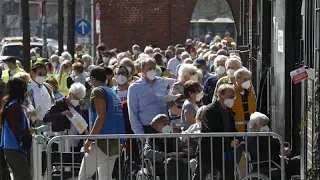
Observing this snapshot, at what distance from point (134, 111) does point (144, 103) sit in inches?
9.1

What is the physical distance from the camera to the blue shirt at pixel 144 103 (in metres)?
13.6

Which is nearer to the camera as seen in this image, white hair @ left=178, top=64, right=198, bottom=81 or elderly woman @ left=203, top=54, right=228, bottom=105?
white hair @ left=178, top=64, right=198, bottom=81

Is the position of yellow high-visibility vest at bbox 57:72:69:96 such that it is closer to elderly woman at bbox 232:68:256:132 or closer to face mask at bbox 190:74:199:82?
face mask at bbox 190:74:199:82

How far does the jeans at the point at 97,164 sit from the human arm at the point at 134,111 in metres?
1.33

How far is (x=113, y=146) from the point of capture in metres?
11.8

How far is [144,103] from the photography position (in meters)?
13.8

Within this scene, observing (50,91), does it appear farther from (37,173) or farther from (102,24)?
(102,24)

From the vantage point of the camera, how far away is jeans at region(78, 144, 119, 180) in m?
11.4

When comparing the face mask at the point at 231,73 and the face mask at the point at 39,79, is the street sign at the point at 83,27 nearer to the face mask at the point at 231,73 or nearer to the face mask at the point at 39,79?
the face mask at the point at 39,79

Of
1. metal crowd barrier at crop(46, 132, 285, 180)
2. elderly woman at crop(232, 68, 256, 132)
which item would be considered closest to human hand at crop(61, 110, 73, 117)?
elderly woman at crop(232, 68, 256, 132)

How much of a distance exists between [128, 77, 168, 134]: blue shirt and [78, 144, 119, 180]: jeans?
144 centimetres

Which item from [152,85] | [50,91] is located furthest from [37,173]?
[50,91]

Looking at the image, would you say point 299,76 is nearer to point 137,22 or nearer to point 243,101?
point 243,101

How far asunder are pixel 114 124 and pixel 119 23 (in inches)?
1184
